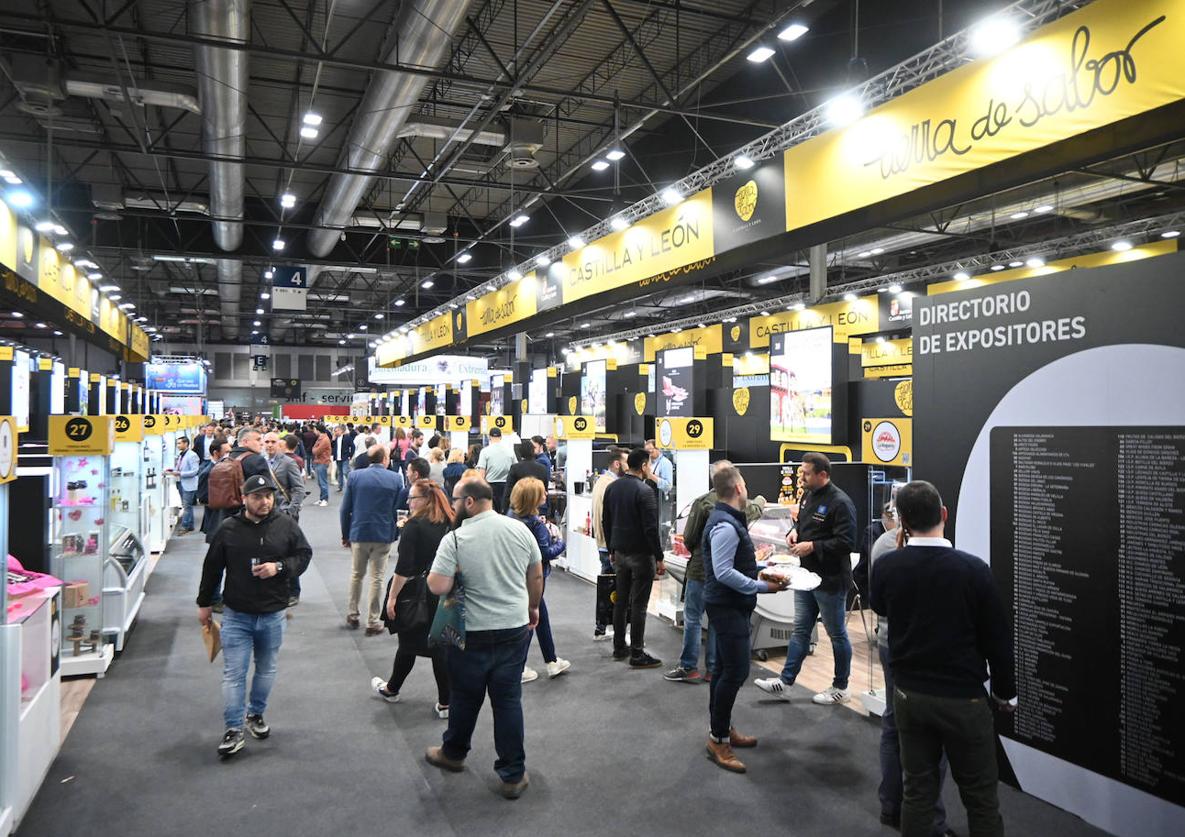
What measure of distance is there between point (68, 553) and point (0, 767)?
271 cm

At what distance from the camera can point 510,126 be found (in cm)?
1000

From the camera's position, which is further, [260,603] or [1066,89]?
[260,603]

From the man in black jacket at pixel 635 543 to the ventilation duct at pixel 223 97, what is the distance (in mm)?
4964

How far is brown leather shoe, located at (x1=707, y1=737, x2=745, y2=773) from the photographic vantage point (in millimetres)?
3912

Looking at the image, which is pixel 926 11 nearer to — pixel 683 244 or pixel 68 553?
pixel 683 244

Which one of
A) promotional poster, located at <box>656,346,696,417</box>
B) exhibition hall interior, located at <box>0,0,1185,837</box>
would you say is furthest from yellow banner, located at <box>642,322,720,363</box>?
exhibition hall interior, located at <box>0,0,1185,837</box>

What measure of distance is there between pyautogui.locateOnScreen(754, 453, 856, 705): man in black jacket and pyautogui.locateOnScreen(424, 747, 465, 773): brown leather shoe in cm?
218

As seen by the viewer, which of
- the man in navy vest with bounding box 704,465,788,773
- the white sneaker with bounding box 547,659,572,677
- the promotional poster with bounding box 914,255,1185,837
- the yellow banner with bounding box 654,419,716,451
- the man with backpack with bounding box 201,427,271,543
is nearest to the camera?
the promotional poster with bounding box 914,255,1185,837

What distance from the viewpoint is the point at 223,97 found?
8.02 meters

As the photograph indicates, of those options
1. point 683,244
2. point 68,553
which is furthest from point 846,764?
point 68,553

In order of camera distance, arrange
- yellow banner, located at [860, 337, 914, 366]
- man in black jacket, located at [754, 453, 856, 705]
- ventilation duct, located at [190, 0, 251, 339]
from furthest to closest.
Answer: yellow banner, located at [860, 337, 914, 366]
ventilation duct, located at [190, 0, 251, 339]
man in black jacket, located at [754, 453, 856, 705]

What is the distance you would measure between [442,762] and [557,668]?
58.9 inches

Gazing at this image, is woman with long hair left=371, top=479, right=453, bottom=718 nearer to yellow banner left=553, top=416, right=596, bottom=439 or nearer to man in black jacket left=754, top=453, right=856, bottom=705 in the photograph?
man in black jacket left=754, top=453, right=856, bottom=705

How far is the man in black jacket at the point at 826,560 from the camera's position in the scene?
471 centimetres
